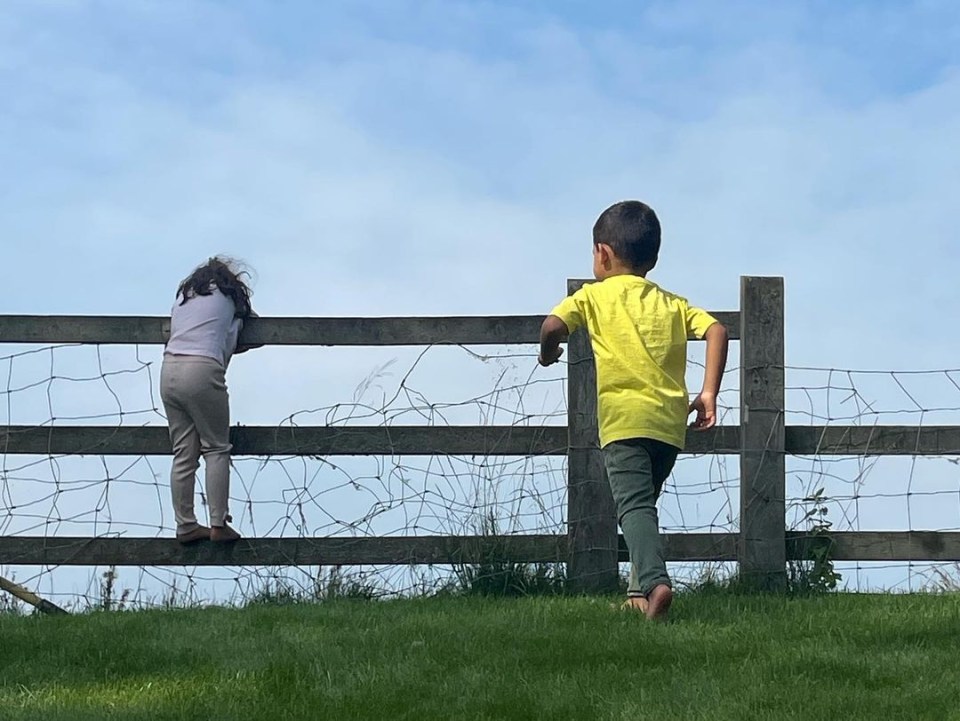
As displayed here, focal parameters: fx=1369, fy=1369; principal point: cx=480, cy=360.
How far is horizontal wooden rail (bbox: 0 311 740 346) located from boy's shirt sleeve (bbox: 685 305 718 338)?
1.38 metres

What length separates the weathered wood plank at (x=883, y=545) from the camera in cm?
775

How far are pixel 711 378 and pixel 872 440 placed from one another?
206cm

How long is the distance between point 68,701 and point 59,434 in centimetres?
317

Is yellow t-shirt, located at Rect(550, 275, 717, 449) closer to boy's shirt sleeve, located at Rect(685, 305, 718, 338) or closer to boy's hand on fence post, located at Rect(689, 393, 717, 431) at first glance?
boy's shirt sleeve, located at Rect(685, 305, 718, 338)

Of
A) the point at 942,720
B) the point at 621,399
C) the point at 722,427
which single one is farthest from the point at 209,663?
the point at 722,427

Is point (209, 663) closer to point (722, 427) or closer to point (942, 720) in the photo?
point (942, 720)

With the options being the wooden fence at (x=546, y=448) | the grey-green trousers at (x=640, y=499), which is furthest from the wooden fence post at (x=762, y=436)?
the grey-green trousers at (x=640, y=499)

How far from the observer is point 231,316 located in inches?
310

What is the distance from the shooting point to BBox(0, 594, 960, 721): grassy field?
4688mm

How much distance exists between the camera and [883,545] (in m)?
7.80

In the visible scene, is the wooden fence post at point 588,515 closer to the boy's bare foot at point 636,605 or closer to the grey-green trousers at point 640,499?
the boy's bare foot at point 636,605

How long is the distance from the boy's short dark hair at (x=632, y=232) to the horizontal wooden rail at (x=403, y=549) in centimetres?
183

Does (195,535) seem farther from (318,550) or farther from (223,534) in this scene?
(318,550)

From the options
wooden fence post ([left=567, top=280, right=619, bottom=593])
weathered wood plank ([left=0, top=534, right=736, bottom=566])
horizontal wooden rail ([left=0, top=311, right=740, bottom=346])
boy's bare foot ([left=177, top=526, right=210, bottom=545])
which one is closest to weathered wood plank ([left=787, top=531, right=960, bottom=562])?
weathered wood plank ([left=0, top=534, right=736, bottom=566])
